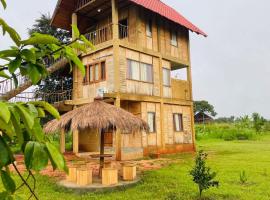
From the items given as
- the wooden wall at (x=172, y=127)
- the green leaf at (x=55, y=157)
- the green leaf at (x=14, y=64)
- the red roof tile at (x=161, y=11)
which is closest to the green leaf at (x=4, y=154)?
the green leaf at (x=55, y=157)

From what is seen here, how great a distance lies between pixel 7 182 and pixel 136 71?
1334 centimetres

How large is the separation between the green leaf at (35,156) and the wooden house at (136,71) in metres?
11.9

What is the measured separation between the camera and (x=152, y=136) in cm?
1445

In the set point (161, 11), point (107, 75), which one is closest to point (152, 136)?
point (107, 75)

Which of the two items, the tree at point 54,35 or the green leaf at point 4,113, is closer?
the green leaf at point 4,113

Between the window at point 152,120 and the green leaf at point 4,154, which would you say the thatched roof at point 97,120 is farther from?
the green leaf at point 4,154

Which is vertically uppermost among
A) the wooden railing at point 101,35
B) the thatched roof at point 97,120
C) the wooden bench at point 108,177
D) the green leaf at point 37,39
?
the wooden railing at point 101,35

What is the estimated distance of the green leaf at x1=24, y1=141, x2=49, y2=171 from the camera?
0.79 meters

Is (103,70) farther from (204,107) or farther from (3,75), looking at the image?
(204,107)

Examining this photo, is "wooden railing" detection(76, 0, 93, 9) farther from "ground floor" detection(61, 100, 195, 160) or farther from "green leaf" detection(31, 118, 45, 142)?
"green leaf" detection(31, 118, 45, 142)

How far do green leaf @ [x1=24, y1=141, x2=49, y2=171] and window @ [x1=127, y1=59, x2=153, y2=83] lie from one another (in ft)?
42.4

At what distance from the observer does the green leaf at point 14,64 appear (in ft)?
3.16

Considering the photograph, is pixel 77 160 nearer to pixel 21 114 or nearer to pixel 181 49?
pixel 181 49

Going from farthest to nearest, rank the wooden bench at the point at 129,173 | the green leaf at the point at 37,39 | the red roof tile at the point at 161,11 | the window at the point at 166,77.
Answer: the window at the point at 166,77 → the red roof tile at the point at 161,11 → the wooden bench at the point at 129,173 → the green leaf at the point at 37,39
